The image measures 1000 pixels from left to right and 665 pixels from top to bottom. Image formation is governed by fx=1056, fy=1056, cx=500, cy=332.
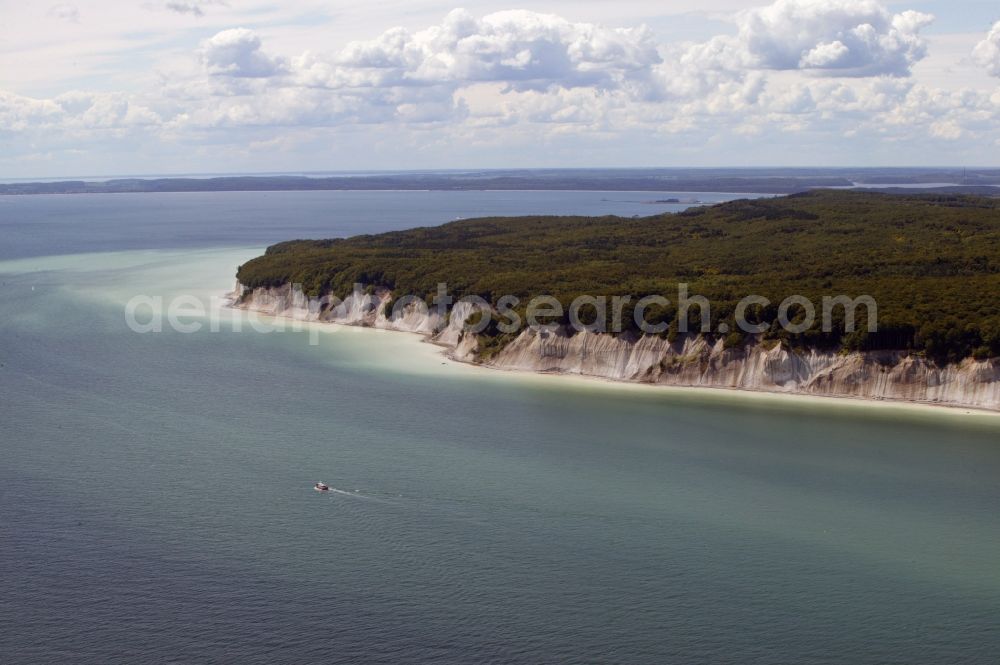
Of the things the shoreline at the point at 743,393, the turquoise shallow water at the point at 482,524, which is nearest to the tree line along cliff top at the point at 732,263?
the shoreline at the point at 743,393

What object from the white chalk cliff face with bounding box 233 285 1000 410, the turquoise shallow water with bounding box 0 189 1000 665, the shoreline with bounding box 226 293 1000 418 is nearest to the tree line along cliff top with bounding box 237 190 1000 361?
the white chalk cliff face with bounding box 233 285 1000 410

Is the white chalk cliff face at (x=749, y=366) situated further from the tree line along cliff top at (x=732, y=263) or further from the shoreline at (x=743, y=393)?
the tree line along cliff top at (x=732, y=263)

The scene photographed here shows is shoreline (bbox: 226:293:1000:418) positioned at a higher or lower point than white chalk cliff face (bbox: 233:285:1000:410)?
lower

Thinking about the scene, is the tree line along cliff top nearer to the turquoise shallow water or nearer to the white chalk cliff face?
the white chalk cliff face

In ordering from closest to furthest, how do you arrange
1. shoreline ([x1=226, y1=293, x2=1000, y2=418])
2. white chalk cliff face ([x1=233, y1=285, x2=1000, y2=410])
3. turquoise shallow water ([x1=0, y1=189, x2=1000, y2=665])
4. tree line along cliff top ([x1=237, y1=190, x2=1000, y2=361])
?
1. turquoise shallow water ([x1=0, y1=189, x2=1000, y2=665])
2. shoreline ([x1=226, y1=293, x2=1000, y2=418])
3. white chalk cliff face ([x1=233, y1=285, x2=1000, y2=410])
4. tree line along cliff top ([x1=237, y1=190, x2=1000, y2=361])

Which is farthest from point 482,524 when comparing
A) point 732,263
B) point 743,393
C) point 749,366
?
point 732,263

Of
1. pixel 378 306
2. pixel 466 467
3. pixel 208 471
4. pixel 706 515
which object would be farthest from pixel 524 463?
pixel 378 306
